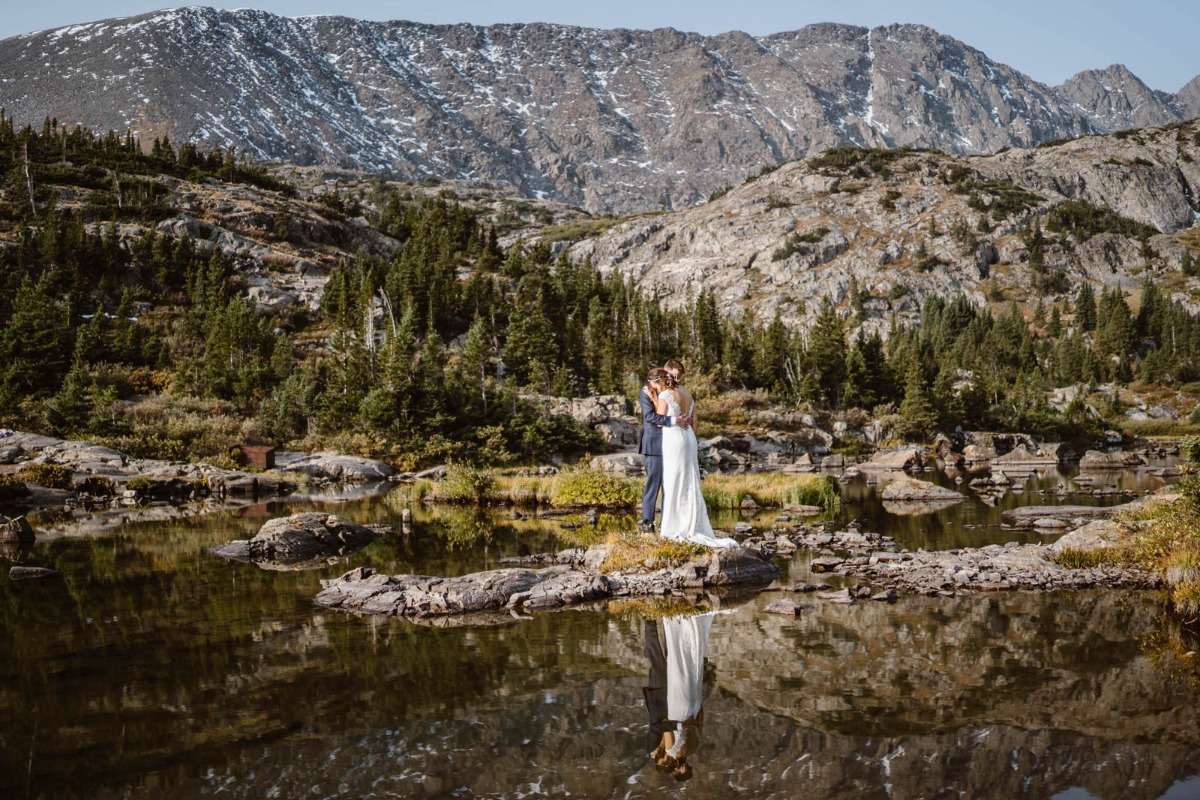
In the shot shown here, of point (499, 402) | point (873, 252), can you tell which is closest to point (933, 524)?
point (499, 402)

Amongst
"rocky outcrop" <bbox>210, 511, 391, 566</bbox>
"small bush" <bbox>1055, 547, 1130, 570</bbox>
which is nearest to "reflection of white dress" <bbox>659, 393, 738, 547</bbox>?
"small bush" <bbox>1055, 547, 1130, 570</bbox>

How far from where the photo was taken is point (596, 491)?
3228 cm

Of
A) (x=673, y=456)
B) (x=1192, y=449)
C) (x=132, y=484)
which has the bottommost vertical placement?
(x=132, y=484)

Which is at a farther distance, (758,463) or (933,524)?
(758,463)

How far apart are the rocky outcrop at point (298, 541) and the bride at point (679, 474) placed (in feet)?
31.1

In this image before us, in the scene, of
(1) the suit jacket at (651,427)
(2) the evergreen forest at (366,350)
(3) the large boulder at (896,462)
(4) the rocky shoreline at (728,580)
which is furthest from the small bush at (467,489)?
(3) the large boulder at (896,462)

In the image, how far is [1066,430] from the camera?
85.1 meters

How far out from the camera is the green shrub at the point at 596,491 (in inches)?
1249

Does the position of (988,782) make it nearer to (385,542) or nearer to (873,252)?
(385,542)

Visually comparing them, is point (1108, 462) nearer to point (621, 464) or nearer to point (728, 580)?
point (621, 464)

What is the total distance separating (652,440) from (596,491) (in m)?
16.2

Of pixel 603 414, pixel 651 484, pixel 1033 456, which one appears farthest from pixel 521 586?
pixel 1033 456

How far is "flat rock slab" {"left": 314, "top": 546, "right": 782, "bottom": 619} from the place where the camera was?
44.4 feet

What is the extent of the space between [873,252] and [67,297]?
177914 millimetres
